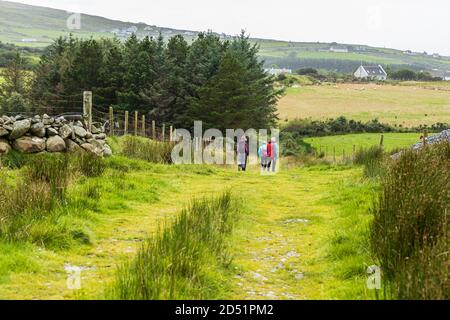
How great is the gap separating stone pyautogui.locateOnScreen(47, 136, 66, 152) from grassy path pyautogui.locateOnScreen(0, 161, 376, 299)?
6.85 ft

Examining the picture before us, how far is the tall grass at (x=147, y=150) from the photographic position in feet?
50.6

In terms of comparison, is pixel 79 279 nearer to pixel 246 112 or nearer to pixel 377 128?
pixel 246 112

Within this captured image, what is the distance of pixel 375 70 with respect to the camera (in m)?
138

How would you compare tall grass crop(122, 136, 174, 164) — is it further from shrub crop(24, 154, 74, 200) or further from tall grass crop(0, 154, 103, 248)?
tall grass crop(0, 154, 103, 248)

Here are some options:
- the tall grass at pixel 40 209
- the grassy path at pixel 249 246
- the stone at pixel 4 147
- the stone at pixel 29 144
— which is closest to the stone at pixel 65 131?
the stone at pixel 29 144

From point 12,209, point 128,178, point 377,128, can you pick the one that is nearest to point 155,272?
point 12,209

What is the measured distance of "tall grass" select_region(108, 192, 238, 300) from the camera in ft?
13.2

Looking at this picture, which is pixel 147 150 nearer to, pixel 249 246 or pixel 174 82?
pixel 249 246

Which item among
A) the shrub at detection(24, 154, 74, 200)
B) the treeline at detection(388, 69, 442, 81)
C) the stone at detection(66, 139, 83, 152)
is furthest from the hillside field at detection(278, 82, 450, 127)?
the shrub at detection(24, 154, 74, 200)

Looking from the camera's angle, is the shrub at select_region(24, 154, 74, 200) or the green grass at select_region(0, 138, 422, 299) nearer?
the green grass at select_region(0, 138, 422, 299)

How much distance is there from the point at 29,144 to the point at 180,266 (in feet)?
27.0

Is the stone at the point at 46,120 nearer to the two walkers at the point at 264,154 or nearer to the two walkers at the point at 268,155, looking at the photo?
the two walkers at the point at 264,154

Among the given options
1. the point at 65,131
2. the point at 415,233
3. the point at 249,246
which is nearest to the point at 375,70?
the point at 65,131
